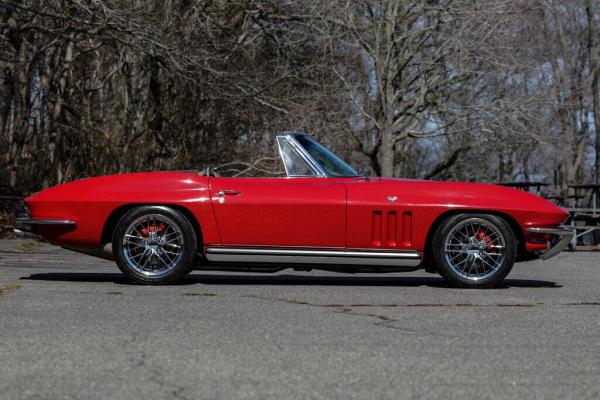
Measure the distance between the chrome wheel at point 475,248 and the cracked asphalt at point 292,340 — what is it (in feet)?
0.77

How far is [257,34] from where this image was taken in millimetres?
25109

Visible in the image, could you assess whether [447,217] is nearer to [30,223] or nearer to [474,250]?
[474,250]

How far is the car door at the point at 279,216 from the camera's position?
872cm

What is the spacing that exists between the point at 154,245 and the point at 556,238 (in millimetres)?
3522

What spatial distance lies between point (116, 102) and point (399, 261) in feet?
63.2

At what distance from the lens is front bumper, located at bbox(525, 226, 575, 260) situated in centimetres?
887

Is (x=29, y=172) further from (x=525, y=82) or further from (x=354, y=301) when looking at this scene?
(x=354, y=301)

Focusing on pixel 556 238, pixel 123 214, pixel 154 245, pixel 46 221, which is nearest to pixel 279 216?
pixel 154 245

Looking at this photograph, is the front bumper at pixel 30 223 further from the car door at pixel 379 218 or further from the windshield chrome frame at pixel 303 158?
the car door at pixel 379 218

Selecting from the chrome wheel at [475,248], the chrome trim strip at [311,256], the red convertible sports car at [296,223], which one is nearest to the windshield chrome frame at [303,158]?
the red convertible sports car at [296,223]

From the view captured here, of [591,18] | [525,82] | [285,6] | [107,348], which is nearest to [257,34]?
[285,6]

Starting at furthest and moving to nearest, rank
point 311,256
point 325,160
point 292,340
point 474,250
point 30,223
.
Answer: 1. point 325,160
2. point 30,223
3. point 474,250
4. point 311,256
5. point 292,340

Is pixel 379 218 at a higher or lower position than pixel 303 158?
lower

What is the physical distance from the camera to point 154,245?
8.77m
